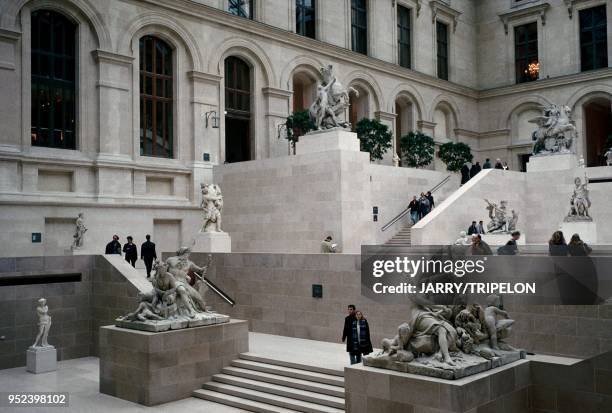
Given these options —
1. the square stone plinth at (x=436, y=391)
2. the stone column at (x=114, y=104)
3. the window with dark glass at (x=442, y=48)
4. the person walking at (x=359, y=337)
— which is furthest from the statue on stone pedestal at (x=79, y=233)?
the window with dark glass at (x=442, y=48)

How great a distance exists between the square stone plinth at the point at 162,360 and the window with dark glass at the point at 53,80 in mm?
12679

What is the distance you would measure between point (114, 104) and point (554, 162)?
19.3 metres

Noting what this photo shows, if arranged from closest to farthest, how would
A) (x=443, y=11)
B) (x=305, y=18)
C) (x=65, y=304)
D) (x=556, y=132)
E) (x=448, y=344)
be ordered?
(x=448, y=344) < (x=65, y=304) < (x=556, y=132) < (x=305, y=18) < (x=443, y=11)

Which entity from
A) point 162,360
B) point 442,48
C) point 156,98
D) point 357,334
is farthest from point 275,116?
point 357,334

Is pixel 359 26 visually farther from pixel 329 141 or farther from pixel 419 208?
pixel 329 141

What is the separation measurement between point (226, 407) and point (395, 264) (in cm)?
499

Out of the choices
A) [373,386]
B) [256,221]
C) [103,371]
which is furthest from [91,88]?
[373,386]

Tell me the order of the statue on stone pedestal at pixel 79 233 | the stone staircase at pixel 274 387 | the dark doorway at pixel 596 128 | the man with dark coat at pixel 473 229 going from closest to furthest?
the stone staircase at pixel 274 387, the statue on stone pedestal at pixel 79 233, the man with dark coat at pixel 473 229, the dark doorway at pixel 596 128

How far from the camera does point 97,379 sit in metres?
14.4

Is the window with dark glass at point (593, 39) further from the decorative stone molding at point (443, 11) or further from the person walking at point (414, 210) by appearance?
the person walking at point (414, 210)

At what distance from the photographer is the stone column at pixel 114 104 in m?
24.6

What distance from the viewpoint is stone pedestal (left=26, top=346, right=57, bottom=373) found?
15.1 metres

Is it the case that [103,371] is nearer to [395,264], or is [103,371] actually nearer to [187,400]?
[187,400]

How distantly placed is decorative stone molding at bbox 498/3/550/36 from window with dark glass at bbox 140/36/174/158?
26.1 meters
